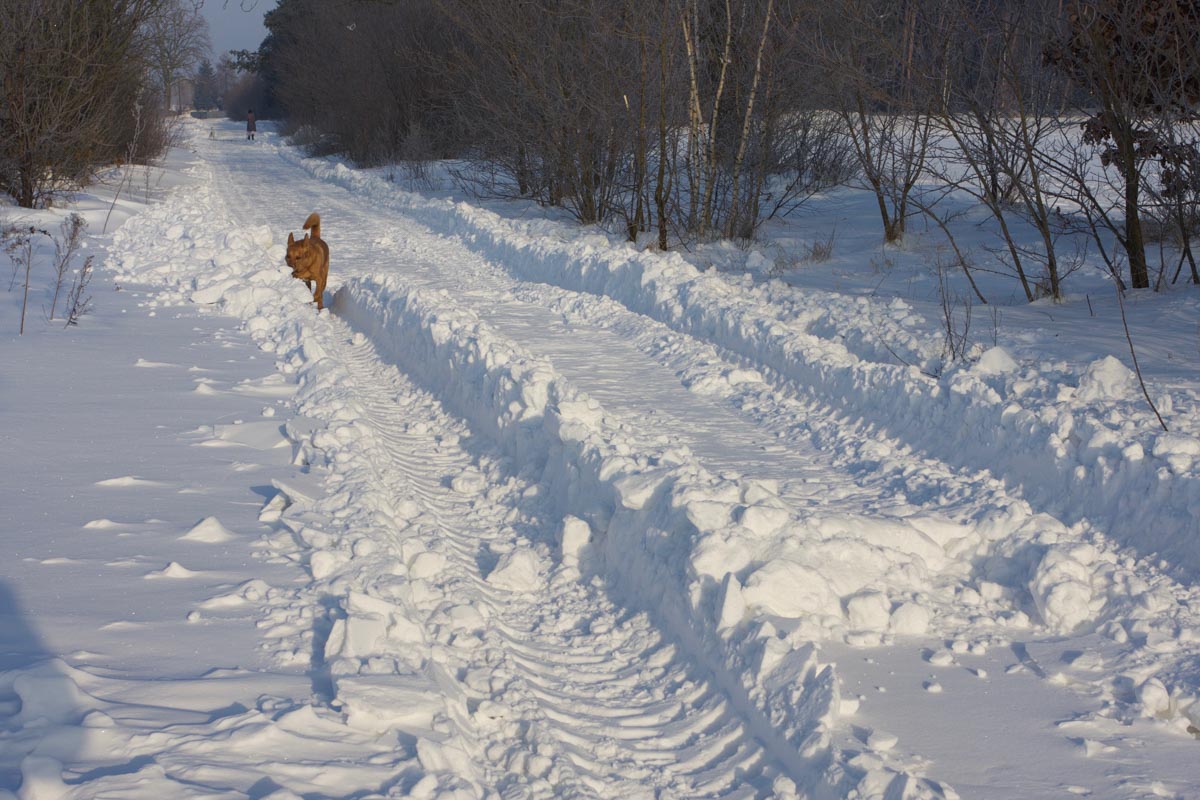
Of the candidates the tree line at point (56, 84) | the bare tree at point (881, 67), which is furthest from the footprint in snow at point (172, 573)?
the tree line at point (56, 84)

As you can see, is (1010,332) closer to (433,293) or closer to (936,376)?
(936,376)

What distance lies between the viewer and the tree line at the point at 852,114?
33.1 ft

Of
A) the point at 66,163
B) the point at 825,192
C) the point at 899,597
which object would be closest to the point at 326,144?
the point at 66,163

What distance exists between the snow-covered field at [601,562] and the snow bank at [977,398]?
1.1 inches

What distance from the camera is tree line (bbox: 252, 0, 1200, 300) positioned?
33.1ft

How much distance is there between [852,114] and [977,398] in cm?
1200

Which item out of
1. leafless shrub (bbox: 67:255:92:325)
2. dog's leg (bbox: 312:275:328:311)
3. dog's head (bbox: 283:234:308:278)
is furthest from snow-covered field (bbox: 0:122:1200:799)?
dog's head (bbox: 283:234:308:278)

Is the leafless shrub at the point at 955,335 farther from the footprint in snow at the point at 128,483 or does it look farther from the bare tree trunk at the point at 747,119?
the bare tree trunk at the point at 747,119

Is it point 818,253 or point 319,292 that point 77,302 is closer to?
point 319,292

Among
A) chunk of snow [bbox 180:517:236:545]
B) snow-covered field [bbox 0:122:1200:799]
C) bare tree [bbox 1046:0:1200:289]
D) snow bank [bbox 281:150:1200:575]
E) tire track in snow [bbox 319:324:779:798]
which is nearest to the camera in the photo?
snow-covered field [bbox 0:122:1200:799]

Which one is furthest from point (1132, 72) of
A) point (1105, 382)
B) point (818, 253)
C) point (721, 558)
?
point (721, 558)

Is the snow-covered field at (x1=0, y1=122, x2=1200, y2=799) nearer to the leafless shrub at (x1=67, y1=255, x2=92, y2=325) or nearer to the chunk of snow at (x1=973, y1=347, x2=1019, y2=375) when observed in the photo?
the chunk of snow at (x1=973, y1=347, x2=1019, y2=375)

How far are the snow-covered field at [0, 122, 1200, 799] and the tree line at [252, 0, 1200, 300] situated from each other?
235 cm

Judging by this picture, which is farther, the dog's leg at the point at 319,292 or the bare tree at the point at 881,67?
the dog's leg at the point at 319,292
